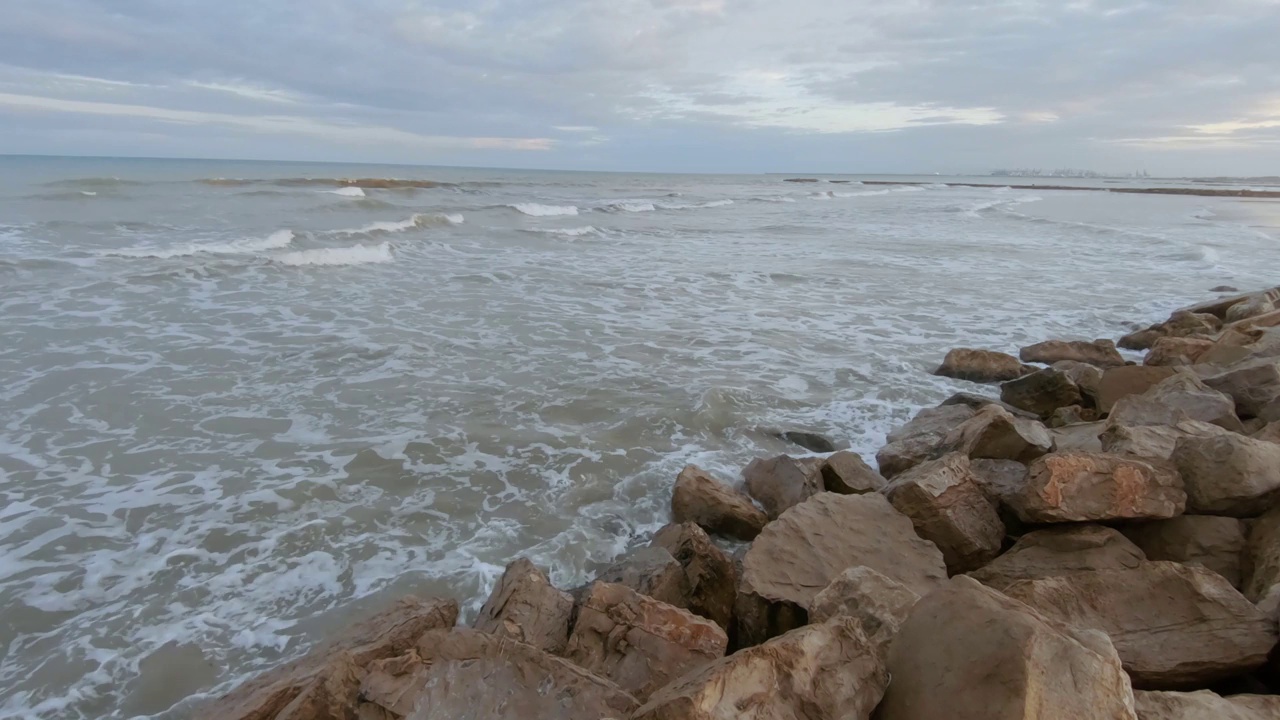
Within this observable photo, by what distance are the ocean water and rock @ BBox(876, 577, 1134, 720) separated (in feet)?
8.04

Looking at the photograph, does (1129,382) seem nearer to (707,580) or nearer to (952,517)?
(952,517)

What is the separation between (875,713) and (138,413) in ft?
22.4

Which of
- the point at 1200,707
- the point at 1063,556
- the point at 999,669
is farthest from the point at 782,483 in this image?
the point at 999,669

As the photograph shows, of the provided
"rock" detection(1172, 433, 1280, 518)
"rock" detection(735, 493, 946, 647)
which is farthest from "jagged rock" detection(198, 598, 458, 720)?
"rock" detection(1172, 433, 1280, 518)

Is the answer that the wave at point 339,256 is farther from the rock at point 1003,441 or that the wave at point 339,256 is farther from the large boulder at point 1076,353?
the rock at point 1003,441

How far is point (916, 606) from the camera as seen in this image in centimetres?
243

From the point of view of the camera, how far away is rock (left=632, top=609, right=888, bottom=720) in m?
2.07

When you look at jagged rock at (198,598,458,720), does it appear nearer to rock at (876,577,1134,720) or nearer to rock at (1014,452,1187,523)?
rock at (876,577,1134,720)

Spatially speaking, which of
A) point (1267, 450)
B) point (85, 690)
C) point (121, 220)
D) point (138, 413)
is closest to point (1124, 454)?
point (1267, 450)

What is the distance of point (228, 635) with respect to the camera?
149 inches

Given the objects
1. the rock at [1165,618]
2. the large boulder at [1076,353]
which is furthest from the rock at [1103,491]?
the large boulder at [1076,353]

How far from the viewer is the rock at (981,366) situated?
8.06m

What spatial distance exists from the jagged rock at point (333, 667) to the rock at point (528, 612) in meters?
0.23

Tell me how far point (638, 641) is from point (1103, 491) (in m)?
2.56
